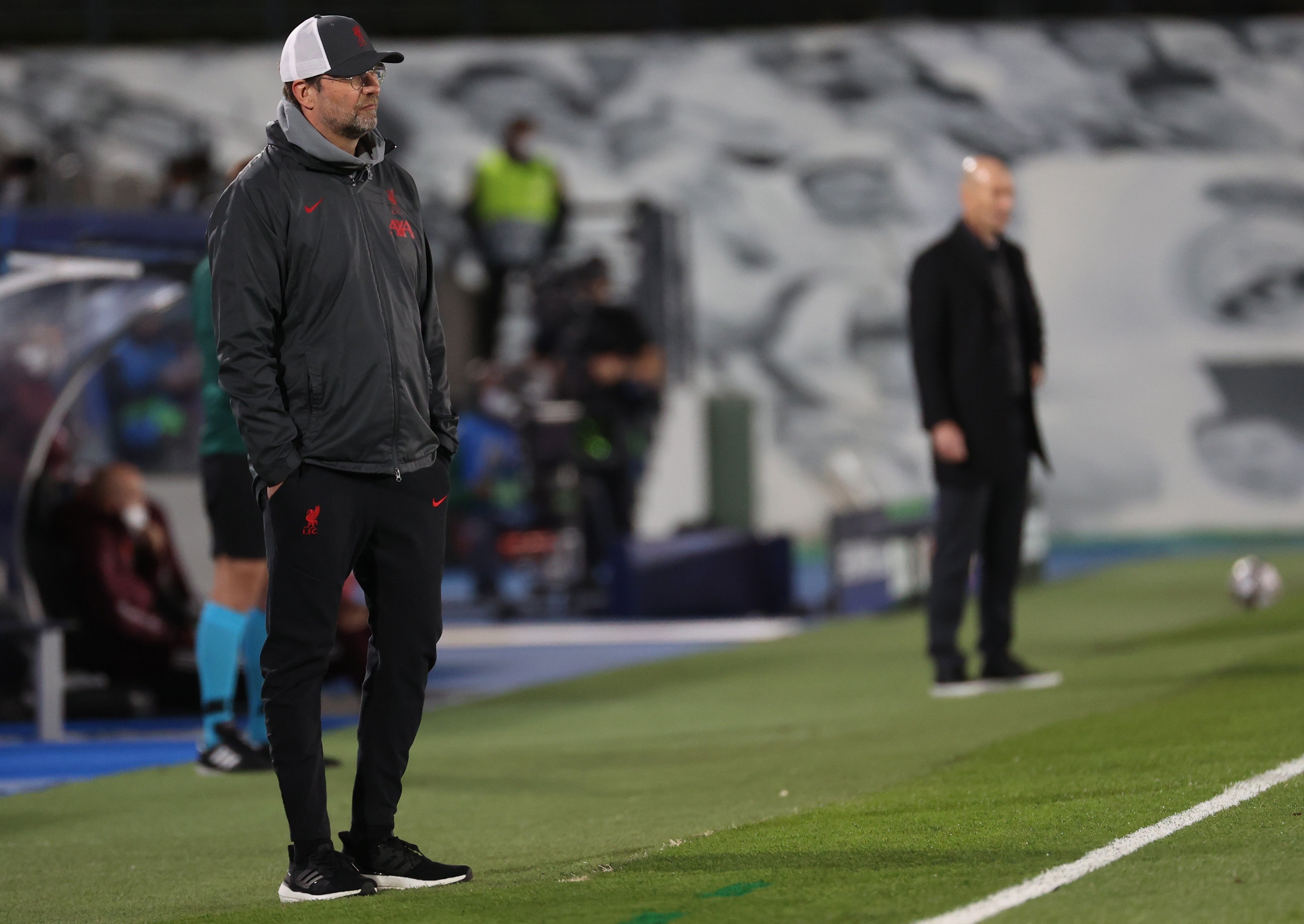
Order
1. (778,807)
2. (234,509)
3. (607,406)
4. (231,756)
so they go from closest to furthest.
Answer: (778,807) < (234,509) < (231,756) < (607,406)

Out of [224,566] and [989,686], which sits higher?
[224,566]

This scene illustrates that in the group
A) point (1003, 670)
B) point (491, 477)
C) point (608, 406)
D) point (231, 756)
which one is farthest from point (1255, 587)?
point (231, 756)

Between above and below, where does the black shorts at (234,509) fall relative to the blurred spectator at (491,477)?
above

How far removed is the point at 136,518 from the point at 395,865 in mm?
4435

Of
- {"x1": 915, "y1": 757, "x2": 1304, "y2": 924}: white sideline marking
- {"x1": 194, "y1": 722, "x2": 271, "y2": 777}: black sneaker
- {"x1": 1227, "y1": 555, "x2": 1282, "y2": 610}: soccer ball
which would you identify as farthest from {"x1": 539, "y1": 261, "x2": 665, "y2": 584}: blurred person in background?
{"x1": 915, "y1": 757, "x2": 1304, "y2": 924}: white sideline marking

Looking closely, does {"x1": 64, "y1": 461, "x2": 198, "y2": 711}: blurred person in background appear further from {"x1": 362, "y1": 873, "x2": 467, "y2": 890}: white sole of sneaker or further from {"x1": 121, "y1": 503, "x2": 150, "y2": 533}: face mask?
{"x1": 362, "y1": 873, "x2": 467, "y2": 890}: white sole of sneaker

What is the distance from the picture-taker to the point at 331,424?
388cm

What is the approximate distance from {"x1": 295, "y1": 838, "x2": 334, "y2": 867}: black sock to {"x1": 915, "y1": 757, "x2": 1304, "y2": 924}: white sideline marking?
4.20 feet

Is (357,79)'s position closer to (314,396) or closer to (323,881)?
(314,396)

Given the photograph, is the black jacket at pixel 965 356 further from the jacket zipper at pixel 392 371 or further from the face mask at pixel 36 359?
the face mask at pixel 36 359

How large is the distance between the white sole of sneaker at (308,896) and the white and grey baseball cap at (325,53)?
5.45ft

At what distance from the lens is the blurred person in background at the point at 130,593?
7977mm

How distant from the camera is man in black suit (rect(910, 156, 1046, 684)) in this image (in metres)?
7.28

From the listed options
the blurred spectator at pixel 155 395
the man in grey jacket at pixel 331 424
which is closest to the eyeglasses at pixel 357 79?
the man in grey jacket at pixel 331 424
